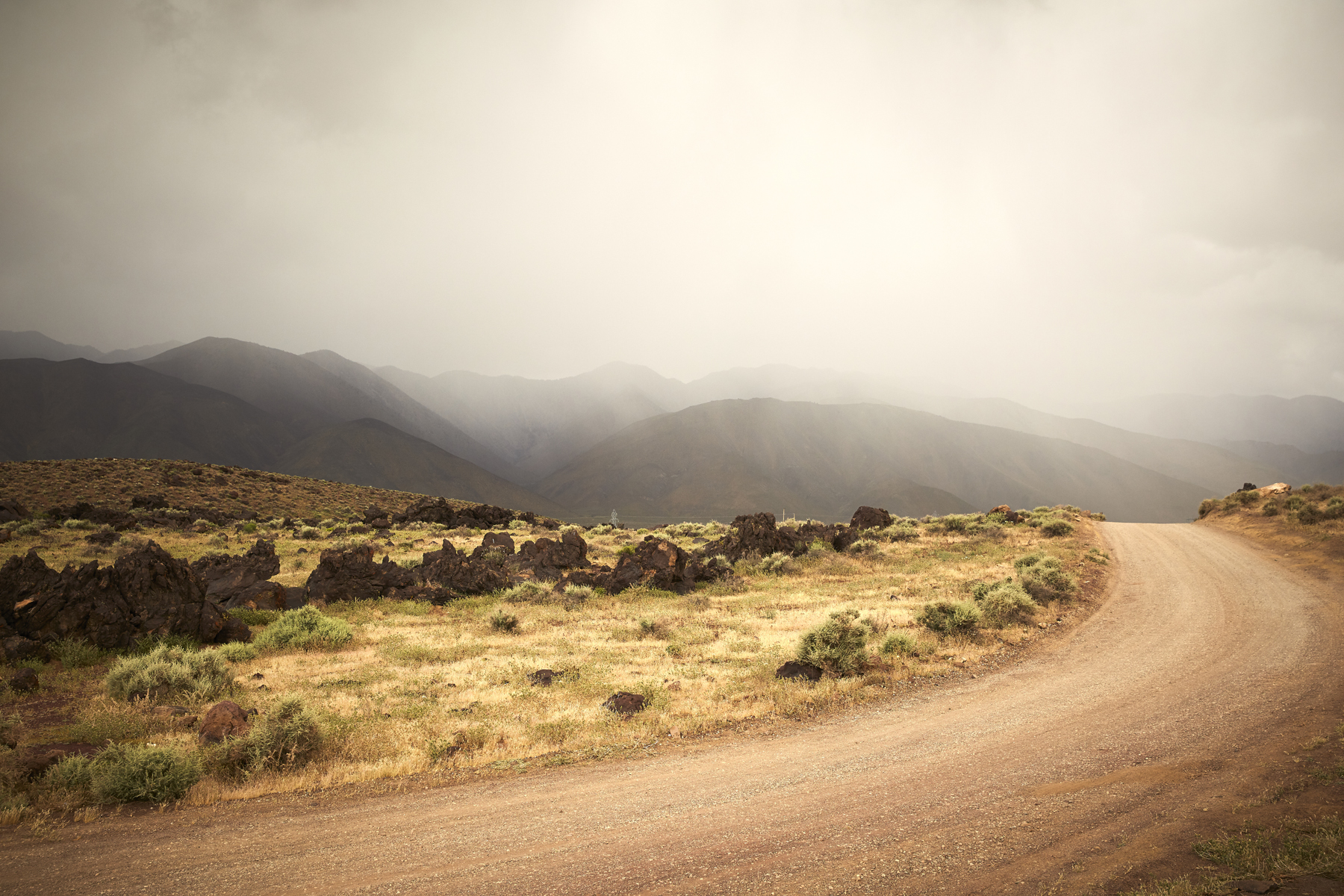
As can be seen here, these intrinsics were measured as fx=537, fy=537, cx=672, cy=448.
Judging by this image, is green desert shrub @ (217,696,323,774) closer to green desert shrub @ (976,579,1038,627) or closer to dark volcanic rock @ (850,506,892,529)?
green desert shrub @ (976,579,1038,627)

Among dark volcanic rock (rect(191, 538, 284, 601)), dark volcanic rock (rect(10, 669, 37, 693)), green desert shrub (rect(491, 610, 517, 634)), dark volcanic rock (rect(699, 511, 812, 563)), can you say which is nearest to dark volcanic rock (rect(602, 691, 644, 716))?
green desert shrub (rect(491, 610, 517, 634))

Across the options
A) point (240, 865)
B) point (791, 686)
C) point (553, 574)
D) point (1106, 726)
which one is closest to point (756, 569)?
point (553, 574)

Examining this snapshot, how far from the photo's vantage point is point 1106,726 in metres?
9.17

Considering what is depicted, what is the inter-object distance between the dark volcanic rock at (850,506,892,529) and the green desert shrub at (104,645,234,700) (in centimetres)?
3444

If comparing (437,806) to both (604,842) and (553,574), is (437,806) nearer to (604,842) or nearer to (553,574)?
(604,842)

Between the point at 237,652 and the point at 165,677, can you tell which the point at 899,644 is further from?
the point at 237,652

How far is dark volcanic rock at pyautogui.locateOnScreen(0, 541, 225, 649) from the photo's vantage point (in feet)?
48.1

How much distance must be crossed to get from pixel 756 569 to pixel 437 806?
22.1m

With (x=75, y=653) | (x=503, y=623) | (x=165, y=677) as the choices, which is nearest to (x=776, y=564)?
(x=503, y=623)

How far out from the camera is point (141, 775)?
7.82 meters

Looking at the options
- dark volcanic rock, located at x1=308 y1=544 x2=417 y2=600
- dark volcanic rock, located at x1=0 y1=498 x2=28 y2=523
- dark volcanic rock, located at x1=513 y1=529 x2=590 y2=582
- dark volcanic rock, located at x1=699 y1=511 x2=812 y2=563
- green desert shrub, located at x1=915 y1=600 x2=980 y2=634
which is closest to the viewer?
green desert shrub, located at x1=915 y1=600 x2=980 y2=634

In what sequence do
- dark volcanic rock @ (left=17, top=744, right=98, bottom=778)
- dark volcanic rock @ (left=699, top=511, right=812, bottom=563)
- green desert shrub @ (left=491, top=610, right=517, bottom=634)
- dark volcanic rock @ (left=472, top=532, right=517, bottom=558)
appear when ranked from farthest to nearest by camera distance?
dark volcanic rock @ (left=472, top=532, right=517, bottom=558) → dark volcanic rock @ (left=699, top=511, right=812, bottom=563) → green desert shrub @ (left=491, top=610, right=517, bottom=634) → dark volcanic rock @ (left=17, top=744, right=98, bottom=778)

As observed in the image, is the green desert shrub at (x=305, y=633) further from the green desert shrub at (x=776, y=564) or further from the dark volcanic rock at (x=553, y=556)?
the green desert shrub at (x=776, y=564)

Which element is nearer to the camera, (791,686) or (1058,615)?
(791,686)
